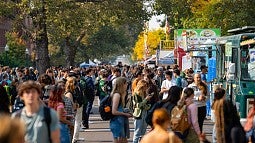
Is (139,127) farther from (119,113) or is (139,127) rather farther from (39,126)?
(39,126)

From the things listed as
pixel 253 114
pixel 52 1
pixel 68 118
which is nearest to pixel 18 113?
A: pixel 253 114

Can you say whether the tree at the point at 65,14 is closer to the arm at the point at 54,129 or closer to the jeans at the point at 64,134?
the jeans at the point at 64,134

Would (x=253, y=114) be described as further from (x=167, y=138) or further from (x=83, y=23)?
(x=83, y=23)

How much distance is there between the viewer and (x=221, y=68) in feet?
67.9

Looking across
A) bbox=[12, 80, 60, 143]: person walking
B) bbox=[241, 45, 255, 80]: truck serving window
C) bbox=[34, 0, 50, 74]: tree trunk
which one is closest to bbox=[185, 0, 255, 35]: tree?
bbox=[34, 0, 50, 74]: tree trunk

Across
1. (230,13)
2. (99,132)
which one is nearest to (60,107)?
(99,132)

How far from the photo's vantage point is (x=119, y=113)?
11953 mm

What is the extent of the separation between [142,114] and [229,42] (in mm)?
5607

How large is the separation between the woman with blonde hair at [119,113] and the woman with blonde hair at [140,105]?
136 centimetres

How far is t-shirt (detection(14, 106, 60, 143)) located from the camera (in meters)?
7.67

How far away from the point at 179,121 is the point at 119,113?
1.60 m

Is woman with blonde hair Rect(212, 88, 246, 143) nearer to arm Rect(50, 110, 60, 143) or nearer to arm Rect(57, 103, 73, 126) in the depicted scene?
arm Rect(50, 110, 60, 143)

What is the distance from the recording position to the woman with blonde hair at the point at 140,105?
45.1ft

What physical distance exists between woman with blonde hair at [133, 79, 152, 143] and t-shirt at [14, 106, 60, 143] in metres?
6.05
